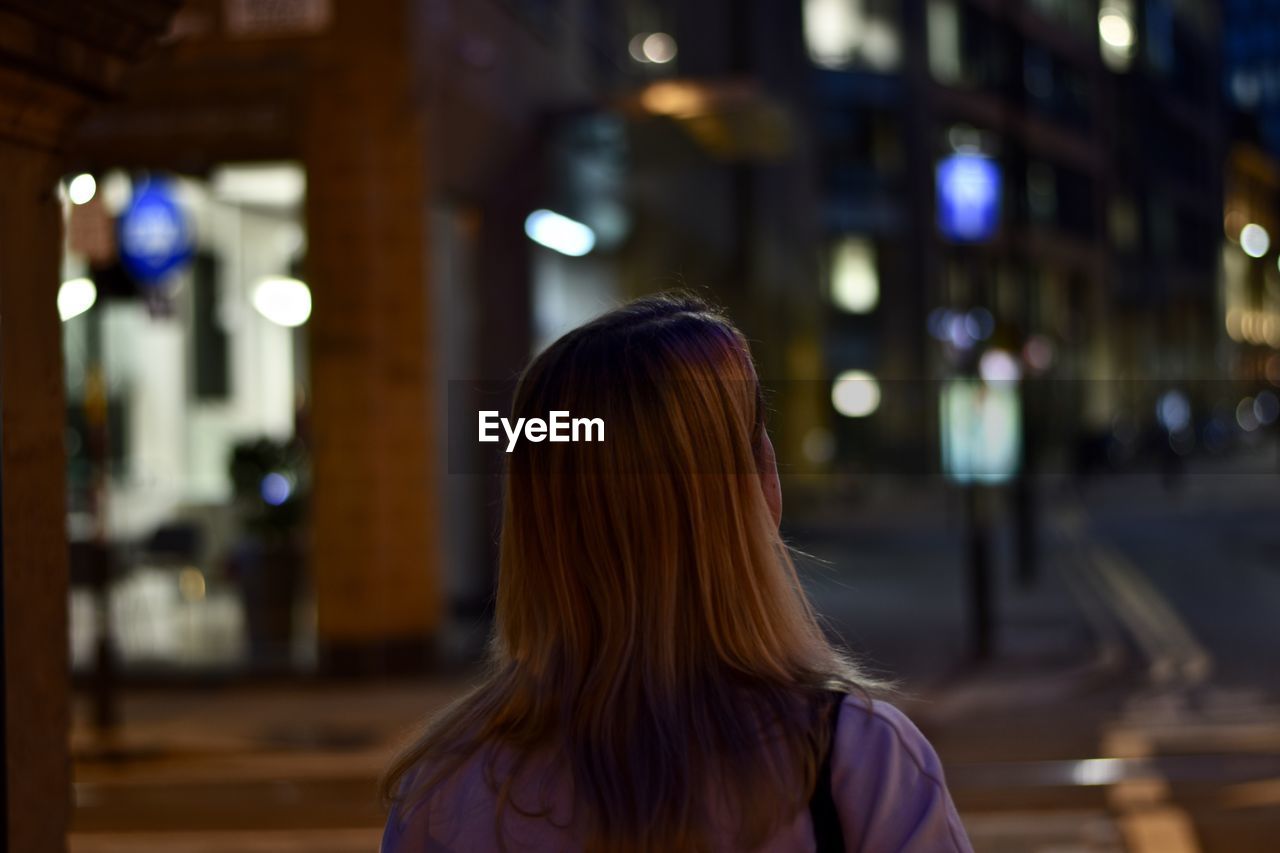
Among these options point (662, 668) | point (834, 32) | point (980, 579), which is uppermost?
point (834, 32)

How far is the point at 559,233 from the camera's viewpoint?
16.9m

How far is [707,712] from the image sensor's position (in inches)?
66.6

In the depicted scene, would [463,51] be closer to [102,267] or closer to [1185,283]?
[102,267]

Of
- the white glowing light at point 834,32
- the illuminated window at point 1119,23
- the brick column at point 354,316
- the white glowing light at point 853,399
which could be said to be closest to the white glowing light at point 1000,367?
the illuminated window at point 1119,23

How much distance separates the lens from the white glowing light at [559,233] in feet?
52.8

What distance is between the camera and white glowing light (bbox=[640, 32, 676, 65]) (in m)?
22.8

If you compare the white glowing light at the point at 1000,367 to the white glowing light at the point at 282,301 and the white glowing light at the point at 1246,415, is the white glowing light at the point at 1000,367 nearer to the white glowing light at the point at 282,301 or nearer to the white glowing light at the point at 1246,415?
the white glowing light at the point at 282,301

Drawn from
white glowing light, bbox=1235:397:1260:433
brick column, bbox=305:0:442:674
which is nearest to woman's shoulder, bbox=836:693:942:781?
brick column, bbox=305:0:442:674

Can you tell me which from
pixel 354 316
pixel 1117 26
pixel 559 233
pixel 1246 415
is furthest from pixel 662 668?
pixel 1246 415

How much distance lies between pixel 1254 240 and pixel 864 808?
121ft

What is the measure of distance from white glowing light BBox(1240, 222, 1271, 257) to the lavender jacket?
34585mm

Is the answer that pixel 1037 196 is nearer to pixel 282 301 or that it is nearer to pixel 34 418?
pixel 282 301

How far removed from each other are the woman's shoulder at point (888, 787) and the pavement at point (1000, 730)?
1.79 feet

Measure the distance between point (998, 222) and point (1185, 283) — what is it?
36.1m
